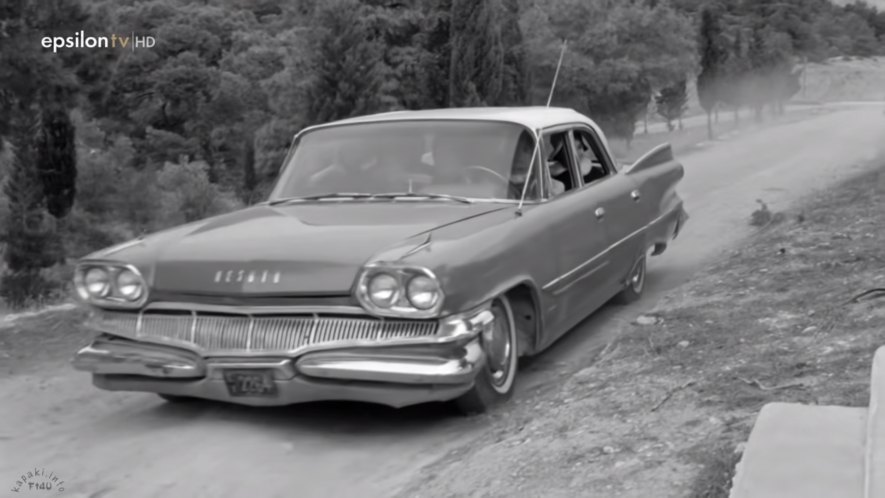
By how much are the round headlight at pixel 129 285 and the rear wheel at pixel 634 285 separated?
3.38 metres

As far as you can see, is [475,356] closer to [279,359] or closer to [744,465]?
[279,359]

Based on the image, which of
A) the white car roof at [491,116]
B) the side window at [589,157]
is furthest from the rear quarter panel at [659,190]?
the white car roof at [491,116]

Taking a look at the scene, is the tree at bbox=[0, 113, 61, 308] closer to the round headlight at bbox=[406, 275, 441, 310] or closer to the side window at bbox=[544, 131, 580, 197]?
the side window at bbox=[544, 131, 580, 197]

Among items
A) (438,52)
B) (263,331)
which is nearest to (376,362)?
(263,331)

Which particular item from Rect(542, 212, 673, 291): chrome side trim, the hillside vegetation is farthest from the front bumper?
the hillside vegetation

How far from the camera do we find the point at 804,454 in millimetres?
3453

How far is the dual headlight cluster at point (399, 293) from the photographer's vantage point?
4.67 meters

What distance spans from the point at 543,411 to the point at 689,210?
315 inches

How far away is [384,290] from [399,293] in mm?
63

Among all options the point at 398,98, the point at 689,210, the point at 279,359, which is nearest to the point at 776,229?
the point at 689,210

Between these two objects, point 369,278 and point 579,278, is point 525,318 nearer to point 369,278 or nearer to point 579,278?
point 579,278

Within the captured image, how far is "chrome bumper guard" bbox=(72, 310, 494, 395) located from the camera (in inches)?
183

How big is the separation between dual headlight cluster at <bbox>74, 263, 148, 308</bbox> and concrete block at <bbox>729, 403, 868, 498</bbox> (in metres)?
2.78

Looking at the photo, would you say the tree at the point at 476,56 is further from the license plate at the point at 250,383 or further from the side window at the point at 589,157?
the license plate at the point at 250,383
